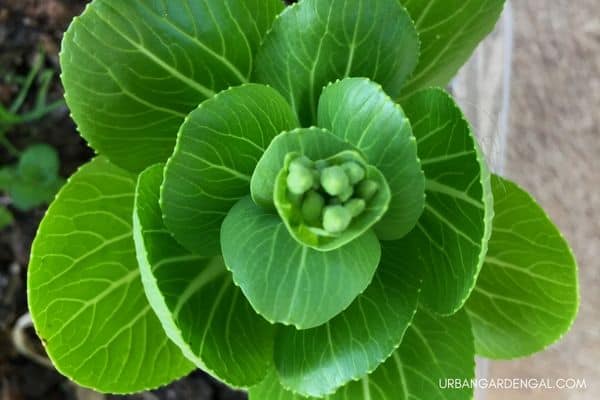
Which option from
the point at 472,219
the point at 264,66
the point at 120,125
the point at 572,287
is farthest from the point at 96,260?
the point at 572,287

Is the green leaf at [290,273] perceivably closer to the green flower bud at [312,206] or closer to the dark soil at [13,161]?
the green flower bud at [312,206]

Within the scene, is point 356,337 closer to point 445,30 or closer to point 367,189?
point 367,189

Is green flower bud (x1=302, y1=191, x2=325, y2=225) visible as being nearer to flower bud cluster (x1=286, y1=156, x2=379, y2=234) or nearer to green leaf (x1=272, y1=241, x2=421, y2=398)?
flower bud cluster (x1=286, y1=156, x2=379, y2=234)

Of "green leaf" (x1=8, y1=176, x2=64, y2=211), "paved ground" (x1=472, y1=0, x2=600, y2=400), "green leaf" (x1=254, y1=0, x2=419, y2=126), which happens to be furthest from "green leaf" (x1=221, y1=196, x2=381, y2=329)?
"paved ground" (x1=472, y1=0, x2=600, y2=400)

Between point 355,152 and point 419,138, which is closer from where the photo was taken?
point 355,152

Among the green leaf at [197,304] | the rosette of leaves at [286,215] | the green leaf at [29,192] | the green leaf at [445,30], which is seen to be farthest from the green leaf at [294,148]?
the green leaf at [29,192]

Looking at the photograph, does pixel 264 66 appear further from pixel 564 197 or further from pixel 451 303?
pixel 564 197
